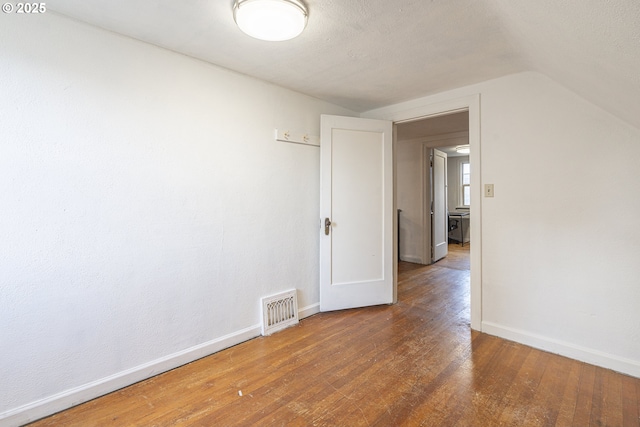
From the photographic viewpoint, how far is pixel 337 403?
1.64 m

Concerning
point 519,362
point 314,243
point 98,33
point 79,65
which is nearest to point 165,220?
point 79,65

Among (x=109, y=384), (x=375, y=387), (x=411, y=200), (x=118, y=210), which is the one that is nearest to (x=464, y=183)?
(x=411, y=200)

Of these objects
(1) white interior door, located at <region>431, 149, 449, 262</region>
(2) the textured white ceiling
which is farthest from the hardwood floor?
(1) white interior door, located at <region>431, 149, 449, 262</region>

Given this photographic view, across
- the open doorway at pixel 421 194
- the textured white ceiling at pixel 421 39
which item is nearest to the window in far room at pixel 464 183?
the open doorway at pixel 421 194

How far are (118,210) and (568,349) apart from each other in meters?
3.31

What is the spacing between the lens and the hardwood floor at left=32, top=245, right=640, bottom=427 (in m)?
1.53

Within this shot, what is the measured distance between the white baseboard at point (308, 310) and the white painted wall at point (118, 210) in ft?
1.63

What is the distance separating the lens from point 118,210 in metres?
1.79

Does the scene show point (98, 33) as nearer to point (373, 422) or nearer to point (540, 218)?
point (373, 422)

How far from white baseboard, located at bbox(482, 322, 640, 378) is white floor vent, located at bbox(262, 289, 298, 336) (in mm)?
1726

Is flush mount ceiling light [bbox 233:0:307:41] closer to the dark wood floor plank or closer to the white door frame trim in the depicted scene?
the white door frame trim

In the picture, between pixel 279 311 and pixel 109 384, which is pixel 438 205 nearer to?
pixel 279 311

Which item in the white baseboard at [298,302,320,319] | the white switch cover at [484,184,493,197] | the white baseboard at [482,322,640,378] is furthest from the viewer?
the white baseboard at [298,302,320,319]

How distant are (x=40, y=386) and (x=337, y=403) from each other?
64.5 inches
